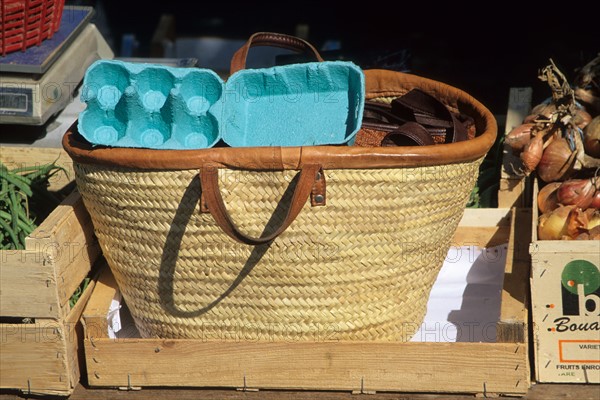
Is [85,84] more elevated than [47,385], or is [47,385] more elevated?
[85,84]

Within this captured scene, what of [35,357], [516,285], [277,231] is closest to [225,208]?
[277,231]

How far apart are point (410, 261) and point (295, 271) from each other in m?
0.33

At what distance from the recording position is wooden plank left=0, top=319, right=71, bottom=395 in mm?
2424

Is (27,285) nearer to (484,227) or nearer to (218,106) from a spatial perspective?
(218,106)

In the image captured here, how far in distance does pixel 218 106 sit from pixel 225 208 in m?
0.34

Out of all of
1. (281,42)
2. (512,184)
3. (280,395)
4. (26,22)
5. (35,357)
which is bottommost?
(280,395)

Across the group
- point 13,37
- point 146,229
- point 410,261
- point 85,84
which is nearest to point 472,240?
point 410,261

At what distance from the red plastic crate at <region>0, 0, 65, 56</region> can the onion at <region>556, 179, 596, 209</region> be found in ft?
6.15

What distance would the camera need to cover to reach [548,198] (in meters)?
2.67

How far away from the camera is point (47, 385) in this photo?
247 cm

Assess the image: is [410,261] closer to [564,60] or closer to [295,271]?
[295,271]

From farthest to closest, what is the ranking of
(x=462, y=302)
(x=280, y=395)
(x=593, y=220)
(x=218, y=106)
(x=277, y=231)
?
(x=462, y=302)
(x=593, y=220)
(x=280, y=395)
(x=218, y=106)
(x=277, y=231)

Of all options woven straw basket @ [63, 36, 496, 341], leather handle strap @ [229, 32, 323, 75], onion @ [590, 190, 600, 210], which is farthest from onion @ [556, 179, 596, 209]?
leather handle strap @ [229, 32, 323, 75]

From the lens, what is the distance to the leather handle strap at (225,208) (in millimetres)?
2100
